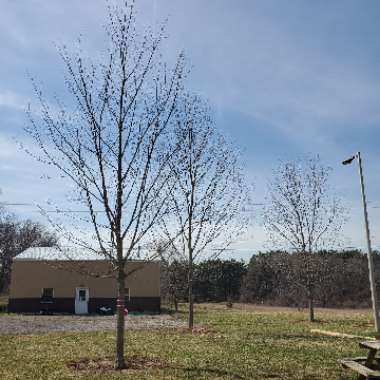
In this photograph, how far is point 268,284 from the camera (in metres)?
57.5

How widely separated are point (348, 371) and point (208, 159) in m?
12.0

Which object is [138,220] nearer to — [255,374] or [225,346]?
[255,374]

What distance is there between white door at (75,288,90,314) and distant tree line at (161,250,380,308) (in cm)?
883

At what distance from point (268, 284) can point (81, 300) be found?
98.8 ft

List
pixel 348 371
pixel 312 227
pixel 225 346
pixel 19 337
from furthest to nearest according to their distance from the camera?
pixel 312 227, pixel 19 337, pixel 225 346, pixel 348 371

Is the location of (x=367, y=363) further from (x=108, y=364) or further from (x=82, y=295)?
(x=82, y=295)

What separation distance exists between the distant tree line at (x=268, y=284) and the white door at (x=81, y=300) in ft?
29.0

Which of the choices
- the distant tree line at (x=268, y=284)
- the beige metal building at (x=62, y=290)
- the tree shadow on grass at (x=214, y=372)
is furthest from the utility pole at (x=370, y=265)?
the distant tree line at (x=268, y=284)

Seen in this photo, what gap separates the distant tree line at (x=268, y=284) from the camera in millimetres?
47625

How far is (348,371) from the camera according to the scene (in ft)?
27.8

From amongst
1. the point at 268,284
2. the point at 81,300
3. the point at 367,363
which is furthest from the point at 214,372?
the point at 268,284

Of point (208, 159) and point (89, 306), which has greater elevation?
point (208, 159)

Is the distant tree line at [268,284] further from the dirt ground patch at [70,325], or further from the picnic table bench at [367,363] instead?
the picnic table bench at [367,363]

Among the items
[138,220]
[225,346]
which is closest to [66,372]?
[138,220]
